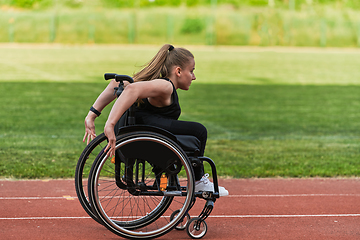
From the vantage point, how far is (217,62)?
28062mm

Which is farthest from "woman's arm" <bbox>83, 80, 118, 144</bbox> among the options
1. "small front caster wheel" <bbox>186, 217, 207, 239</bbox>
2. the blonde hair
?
"small front caster wheel" <bbox>186, 217, 207, 239</bbox>

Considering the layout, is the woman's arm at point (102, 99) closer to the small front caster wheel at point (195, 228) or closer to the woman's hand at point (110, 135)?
the woman's hand at point (110, 135)

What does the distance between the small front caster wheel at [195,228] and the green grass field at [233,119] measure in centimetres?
124

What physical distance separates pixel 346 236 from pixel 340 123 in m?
6.74

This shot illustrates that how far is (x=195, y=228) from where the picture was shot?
381cm

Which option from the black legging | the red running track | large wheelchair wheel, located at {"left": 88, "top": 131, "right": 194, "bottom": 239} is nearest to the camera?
large wheelchair wheel, located at {"left": 88, "top": 131, "right": 194, "bottom": 239}

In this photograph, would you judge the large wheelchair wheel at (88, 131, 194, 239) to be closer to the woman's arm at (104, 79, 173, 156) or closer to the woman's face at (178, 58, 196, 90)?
the woman's arm at (104, 79, 173, 156)

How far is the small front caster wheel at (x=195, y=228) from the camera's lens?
3.80 meters

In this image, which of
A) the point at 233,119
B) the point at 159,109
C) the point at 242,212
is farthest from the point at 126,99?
the point at 233,119

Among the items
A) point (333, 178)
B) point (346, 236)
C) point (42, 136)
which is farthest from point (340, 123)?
point (346, 236)

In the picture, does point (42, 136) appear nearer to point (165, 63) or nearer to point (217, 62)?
point (165, 63)

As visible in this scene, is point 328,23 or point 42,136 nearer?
point 42,136

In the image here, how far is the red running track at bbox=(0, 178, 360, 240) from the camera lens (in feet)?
12.9

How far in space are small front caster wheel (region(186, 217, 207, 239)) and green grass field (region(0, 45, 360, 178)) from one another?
4.06 ft
